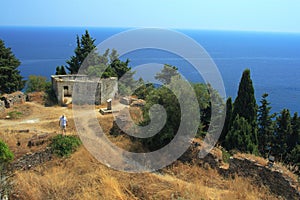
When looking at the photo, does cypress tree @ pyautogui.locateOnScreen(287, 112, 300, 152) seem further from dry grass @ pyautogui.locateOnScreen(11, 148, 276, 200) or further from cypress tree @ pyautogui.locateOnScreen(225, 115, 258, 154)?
dry grass @ pyautogui.locateOnScreen(11, 148, 276, 200)

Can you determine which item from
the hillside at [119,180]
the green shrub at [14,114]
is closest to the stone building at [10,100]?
the green shrub at [14,114]

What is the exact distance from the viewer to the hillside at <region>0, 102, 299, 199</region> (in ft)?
23.4

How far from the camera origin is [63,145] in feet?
36.2

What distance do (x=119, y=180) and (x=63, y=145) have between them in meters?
3.96

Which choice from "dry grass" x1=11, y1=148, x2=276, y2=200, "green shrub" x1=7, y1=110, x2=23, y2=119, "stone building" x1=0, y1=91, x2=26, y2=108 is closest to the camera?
"dry grass" x1=11, y1=148, x2=276, y2=200

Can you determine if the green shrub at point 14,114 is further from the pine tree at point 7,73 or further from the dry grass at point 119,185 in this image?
the pine tree at point 7,73

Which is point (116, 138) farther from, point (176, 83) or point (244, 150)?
point (244, 150)

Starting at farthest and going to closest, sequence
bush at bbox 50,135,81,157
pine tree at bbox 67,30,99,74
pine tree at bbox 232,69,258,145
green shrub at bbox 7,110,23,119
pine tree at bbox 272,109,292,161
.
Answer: pine tree at bbox 67,30,99,74 < pine tree at bbox 272,109,292,161 < pine tree at bbox 232,69,258,145 < green shrub at bbox 7,110,23,119 < bush at bbox 50,135,81,157

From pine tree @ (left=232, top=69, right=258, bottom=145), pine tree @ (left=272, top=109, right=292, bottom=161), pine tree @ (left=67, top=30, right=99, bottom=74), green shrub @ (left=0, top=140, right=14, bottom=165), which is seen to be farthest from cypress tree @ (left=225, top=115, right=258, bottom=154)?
pine tree @ (left=67, top=30, right=99, bottom=74)

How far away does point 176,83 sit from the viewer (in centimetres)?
1252

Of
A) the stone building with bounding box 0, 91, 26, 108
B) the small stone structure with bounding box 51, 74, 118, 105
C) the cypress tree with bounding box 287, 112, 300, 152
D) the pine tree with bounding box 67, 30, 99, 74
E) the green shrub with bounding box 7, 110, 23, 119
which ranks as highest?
the pine tree with bounding box 67, 30, 99, 74

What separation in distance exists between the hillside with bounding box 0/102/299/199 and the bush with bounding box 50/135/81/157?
280mm

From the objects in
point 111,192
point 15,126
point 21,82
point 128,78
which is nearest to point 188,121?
point 111,192

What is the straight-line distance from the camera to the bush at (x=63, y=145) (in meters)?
10.8
